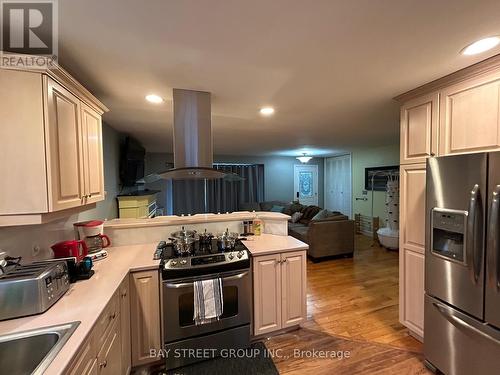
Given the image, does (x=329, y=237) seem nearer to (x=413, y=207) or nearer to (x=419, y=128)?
(x=413, y=207)

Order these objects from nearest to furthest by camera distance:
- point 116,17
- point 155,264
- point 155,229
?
point 116,17, point 155,264, point 155,229

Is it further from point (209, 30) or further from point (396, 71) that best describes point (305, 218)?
point (209, 30)

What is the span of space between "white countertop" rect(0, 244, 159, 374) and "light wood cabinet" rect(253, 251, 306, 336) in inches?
36.8

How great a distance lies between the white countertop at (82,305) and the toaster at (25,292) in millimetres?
36

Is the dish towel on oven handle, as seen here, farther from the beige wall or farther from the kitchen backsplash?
the beige wall

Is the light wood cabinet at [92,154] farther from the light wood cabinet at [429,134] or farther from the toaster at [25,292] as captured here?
the light wood cabinet at [429,134]

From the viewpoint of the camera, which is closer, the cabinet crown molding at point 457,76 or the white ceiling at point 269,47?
the white ceiling at point 269,47

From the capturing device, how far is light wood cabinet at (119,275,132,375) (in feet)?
5.20

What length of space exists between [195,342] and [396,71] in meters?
2.64

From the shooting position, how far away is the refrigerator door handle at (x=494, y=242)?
135 cm

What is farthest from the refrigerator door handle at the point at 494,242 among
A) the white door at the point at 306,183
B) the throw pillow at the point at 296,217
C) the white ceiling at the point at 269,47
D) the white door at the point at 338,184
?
the white door at the point at 306,183

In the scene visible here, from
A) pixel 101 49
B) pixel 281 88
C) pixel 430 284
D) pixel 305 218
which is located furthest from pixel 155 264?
pixel 305 218

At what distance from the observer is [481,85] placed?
5.26ft

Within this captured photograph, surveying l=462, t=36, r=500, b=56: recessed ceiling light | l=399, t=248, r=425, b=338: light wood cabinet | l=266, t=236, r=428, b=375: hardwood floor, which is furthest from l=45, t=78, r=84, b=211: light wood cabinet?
l=399, t=248, r=425, b=338: light wood cabinet
